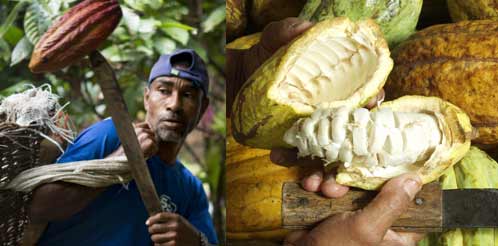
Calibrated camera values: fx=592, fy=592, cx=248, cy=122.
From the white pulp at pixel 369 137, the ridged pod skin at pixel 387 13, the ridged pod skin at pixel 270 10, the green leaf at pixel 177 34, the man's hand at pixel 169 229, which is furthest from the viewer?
the green leaf at pixel 177 34

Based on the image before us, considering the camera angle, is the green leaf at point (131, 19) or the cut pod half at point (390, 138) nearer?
the cut pod half at point (390, 138)

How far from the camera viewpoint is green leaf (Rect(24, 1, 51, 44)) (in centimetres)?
162

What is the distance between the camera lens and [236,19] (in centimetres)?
151

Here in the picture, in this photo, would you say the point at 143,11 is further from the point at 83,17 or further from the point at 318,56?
the point at 318,56

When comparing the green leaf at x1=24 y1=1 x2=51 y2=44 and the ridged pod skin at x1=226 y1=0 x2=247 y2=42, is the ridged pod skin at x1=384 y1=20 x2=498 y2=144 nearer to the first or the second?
the ridged pod skin at x1=226 y1=0 x2=247 y2=42

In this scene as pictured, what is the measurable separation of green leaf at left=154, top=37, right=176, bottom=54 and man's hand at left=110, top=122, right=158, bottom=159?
0.73ft

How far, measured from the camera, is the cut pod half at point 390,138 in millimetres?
1181

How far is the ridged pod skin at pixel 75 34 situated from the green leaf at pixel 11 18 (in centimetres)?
14

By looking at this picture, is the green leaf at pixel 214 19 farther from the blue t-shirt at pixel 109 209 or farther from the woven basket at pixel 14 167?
the woven basket at pixel 14 167

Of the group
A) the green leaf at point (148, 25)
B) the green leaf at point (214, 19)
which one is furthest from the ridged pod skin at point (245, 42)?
the green leaf at point (148, 25)

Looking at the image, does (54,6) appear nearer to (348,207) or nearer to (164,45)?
(164,45)

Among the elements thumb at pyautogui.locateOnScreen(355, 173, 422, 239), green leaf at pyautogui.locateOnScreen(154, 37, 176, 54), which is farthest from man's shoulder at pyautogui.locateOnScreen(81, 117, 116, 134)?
thumb at pyautogui.locateOnScreen(355, 173, 422, 239)

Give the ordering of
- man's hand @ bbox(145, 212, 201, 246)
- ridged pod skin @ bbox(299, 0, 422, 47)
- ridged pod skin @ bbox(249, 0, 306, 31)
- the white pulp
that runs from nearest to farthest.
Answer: the white pulp
ridged pod skin @ bbox(299, 0, 422, 47)
ridged pod skin @ bbox(249, 0, 306, 31)
man's hand @ bbox(145, 212, 201, 246)

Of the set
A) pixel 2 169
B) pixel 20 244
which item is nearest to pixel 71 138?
pixel 2 169
